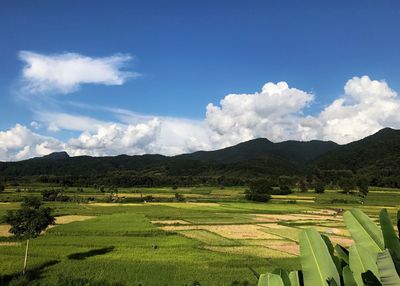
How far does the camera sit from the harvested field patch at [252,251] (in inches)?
1169

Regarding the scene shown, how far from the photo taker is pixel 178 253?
29.5 m

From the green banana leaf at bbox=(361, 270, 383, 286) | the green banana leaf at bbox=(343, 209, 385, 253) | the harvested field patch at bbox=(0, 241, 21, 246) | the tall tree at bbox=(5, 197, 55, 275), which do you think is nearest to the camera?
the green banana leaf at bbox=(361, 270, 383, 286)

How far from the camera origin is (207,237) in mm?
37594

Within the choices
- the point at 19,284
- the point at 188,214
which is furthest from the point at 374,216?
the point at 19,284

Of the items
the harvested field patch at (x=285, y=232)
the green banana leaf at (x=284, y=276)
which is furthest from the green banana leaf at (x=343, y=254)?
the harvested field patch at (x=285, y=232)

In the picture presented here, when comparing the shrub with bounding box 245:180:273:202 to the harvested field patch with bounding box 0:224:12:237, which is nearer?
the harvested field patch with bounding box 0:224:12:237

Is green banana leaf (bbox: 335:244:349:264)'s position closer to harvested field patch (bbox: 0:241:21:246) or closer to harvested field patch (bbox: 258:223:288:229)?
harvested field patch (bbox: 0:241:21:246)

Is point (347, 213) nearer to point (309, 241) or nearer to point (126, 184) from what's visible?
point (309, 241)

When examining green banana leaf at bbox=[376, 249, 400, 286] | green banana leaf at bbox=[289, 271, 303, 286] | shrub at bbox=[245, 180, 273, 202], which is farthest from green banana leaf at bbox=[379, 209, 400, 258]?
shrub at bbox=[245, 180, 273, 202]

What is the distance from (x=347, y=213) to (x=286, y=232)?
4205 centimetres

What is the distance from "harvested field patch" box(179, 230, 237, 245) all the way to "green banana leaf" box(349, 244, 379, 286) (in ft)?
109

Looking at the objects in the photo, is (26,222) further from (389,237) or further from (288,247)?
(389,237)

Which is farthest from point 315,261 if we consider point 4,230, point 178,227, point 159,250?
point 178,227

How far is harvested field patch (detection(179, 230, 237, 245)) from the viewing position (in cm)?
3494
